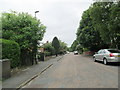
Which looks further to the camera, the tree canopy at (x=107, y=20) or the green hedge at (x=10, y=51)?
the tree canopy at (x=107, y=20)

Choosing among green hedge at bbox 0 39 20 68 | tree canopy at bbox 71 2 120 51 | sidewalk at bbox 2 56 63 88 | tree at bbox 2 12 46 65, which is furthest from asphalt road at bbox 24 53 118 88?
tree canopy at bbox 71 2 120 51

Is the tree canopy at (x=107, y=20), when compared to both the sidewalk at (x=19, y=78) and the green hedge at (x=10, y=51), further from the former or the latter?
the green hedge at (x=10, y=51)

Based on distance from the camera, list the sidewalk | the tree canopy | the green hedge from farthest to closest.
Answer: the tree canopy < the green hedge < the sidewalk

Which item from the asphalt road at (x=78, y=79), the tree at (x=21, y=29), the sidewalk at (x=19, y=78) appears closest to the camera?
the asphalt road at (x=78, y=79)

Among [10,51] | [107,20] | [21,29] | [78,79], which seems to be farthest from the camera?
[107,20]

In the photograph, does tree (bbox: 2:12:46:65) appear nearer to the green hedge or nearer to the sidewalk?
the green hedge

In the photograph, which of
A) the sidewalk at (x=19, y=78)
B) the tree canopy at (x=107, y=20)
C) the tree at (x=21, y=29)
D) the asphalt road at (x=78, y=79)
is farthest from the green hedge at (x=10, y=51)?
the tree canopy at (x=107, y=20)

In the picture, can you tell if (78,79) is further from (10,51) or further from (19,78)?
(10,51)

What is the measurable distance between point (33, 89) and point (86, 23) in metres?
26.9

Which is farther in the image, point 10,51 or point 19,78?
point 10,51

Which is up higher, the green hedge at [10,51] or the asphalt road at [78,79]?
the green hedge at [10,51]

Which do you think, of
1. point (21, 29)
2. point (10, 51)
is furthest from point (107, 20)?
point (10, 51)

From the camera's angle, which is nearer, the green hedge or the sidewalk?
the sidewalk

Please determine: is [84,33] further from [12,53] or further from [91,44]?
[12,53]
